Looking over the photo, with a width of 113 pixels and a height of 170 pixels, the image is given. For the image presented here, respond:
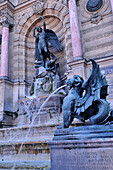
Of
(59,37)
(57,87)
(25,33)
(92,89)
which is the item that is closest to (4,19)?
(25,33)

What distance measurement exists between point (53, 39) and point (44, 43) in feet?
3.36

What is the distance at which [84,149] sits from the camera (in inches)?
94.8

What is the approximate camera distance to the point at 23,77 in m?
11.3

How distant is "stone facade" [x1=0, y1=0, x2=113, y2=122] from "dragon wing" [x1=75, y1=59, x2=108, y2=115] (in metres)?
4.21

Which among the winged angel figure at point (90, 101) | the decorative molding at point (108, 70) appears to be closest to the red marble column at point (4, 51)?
the decorative molding at point (108, 70)

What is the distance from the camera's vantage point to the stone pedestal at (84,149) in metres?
2.25

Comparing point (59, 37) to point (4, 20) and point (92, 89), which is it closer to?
point (4, 20)

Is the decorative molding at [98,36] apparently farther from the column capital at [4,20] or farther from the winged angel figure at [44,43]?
the column capital at [4,20]

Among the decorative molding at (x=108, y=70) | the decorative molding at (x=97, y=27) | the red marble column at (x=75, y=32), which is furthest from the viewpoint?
the decorative molding at (x=97, y=27)

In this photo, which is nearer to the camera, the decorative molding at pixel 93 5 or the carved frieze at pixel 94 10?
the carved frieze at pixel 94 10

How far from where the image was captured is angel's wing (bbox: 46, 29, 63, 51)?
11.1 metres

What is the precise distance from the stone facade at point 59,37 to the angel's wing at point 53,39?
42cm

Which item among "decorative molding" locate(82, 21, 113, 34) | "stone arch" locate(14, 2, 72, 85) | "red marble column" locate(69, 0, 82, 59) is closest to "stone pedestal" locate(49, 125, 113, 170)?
"red marble column" locate(69, 0, 82, 59)

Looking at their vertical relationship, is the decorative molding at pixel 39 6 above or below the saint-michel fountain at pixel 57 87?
above
